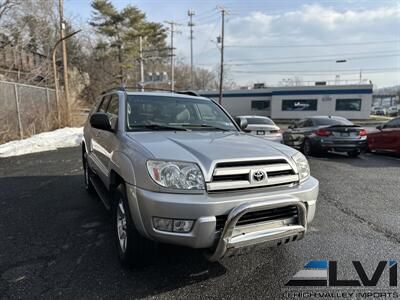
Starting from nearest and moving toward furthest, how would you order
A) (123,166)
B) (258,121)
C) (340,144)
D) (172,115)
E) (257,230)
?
(257,230) < (123,166) < (172,115) < (340,144) < (258,121)

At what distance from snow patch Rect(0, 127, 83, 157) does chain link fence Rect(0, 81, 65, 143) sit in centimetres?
80

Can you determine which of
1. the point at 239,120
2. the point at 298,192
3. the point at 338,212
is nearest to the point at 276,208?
the point at 298,192

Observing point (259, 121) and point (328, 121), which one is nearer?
point (328, 121)

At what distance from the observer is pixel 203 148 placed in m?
2.75

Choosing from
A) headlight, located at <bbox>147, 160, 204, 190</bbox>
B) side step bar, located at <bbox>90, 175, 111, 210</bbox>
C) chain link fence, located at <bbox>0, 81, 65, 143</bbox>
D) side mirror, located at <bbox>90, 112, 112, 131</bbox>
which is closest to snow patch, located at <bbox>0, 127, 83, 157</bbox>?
chain link fence, located at <bbox>0, 81, 65, 143</bbox>

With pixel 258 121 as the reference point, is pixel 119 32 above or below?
above

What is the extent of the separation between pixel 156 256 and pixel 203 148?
1.31 metres

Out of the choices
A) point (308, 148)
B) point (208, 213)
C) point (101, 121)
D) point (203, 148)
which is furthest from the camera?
point (308, 148)

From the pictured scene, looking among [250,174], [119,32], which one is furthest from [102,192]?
[119,32]

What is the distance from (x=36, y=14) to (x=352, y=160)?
2462cm

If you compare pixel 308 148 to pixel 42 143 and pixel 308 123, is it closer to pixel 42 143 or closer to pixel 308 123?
pixel 308 123

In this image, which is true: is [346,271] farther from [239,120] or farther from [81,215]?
[81,215]

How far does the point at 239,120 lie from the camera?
472 centimetres

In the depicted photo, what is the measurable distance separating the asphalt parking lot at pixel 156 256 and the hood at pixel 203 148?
0.82 m
